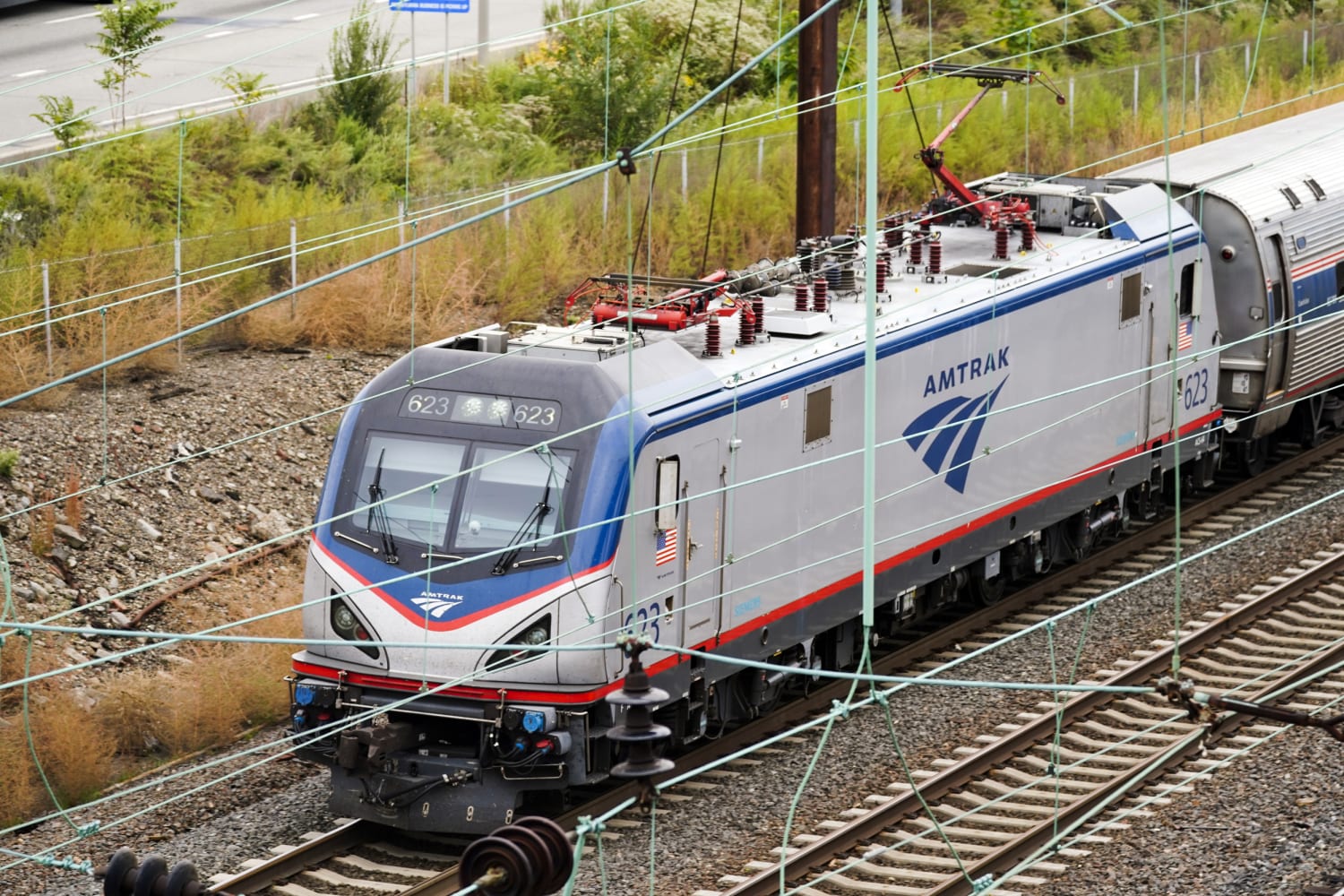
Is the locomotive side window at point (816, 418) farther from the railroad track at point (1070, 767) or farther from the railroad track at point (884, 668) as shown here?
the railroad track at point (1070, 767)

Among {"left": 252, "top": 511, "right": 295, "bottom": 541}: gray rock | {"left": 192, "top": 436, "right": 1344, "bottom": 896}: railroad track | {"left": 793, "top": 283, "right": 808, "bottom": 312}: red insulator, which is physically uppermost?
{"left": 793, "top": 283, "right": 808, "bottom": 312}: red insulator

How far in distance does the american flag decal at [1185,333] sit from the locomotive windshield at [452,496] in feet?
28.8

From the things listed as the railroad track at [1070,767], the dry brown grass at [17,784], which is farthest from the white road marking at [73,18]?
the railroad track at [1070,767]

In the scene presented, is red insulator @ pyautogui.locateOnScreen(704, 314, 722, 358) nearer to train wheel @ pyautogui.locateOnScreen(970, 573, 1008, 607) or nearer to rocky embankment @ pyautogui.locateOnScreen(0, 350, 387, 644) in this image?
train wheel @ pyautogui.locateOnScreen(970, 573, 1008, 607)

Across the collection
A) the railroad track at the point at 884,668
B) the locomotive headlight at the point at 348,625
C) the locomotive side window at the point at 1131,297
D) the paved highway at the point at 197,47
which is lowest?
the railroad track at the point at 884,668

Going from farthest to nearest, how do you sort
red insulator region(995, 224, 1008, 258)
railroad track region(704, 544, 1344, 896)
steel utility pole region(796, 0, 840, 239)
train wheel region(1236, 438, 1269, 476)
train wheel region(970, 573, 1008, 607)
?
train wheel region(1236, 438, 1269, 476) < steel utility pole region(796, 0, 840, 239) < train wheel region(970, 573, 1008, 607) < red insulator region(995, 224, 1008, 258) < railroad track region(704, 544, 1344, 896)

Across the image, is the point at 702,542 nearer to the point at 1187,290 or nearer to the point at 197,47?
the point at 1187,290

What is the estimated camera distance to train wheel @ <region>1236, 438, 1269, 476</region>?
22797 mm

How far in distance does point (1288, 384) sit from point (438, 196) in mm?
11404

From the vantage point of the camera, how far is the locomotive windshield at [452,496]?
44.8ft

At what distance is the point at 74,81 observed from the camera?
2995 centimetres

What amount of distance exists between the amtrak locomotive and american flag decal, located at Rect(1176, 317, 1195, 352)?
0.05 metres

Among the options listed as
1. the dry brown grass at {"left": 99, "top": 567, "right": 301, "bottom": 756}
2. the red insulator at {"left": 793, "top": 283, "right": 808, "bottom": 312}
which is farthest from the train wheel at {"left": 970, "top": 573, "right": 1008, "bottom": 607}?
the dry brown grass at {"left": 99, "top": 567, "right": 301, "bottom": 756}

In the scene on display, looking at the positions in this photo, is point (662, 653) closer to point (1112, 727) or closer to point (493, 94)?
point (1112, 727)
